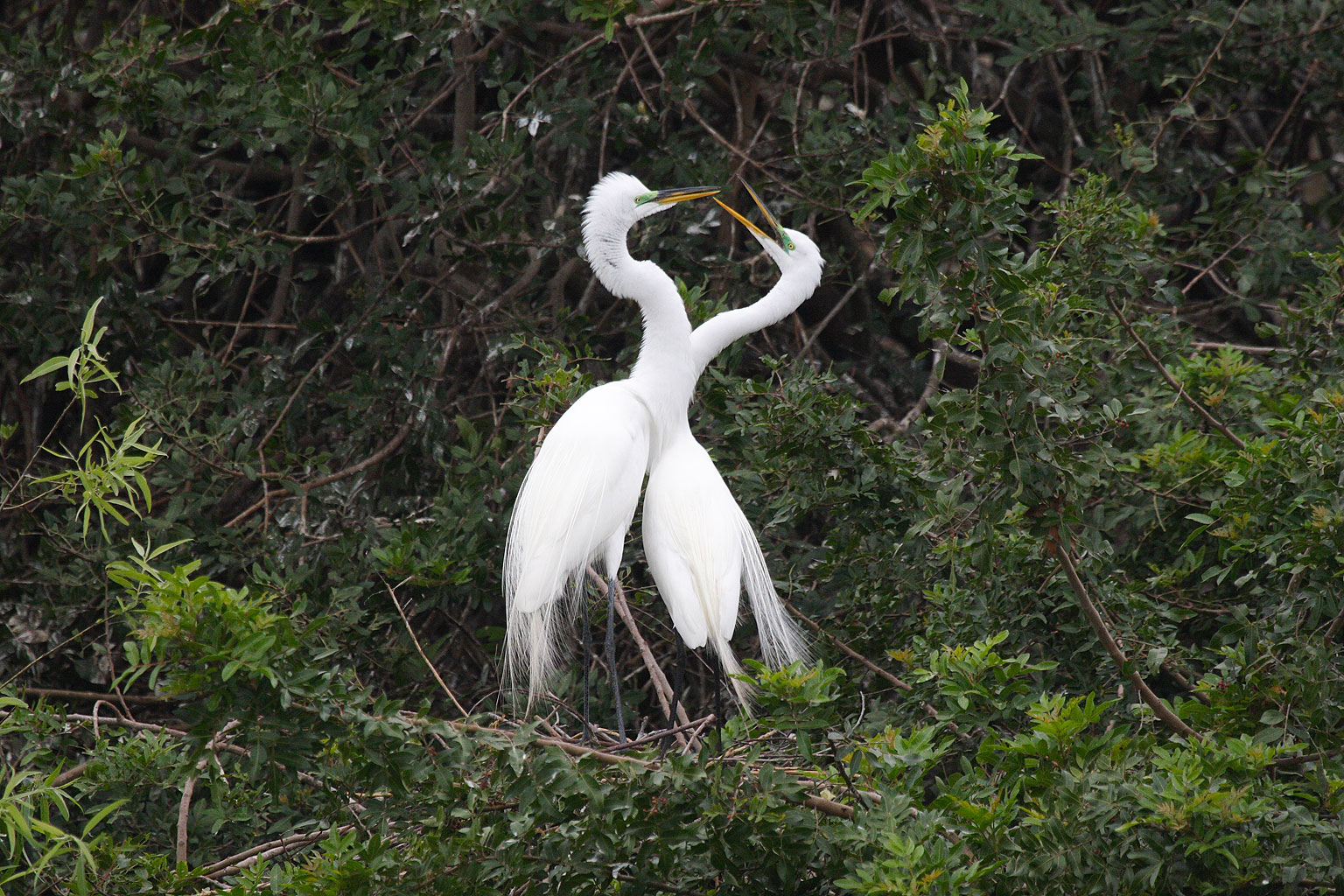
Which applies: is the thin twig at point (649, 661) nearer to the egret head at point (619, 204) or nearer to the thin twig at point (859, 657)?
the thin twig at point (859, 657)

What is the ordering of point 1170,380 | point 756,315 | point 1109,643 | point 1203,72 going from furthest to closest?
1. point 1203,72
2. point 756,315
3. point 1170,380
4. point 1109,643

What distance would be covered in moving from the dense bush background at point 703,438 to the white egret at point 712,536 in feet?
Answer: 0.33

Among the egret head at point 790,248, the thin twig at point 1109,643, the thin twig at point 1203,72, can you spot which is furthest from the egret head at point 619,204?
the thin twig at point 1203,72

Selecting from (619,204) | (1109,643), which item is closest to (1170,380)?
(1109,643)

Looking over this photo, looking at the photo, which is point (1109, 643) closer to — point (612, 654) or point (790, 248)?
point (612, 654)

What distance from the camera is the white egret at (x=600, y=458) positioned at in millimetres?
2326

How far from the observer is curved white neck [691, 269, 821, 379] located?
103 inches

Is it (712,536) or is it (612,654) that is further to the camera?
(612,654)

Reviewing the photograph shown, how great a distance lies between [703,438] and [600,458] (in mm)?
724

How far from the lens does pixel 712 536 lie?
92.6 inches

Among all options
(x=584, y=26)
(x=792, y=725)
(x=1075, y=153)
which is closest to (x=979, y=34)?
(x=1075, y=153)

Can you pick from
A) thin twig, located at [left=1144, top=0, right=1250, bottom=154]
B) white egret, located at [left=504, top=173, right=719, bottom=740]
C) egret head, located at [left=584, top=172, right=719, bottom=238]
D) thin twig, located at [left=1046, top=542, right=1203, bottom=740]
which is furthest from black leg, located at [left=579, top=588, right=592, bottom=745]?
thin twig, located at [left=1144, top=0, right=1250, bottom=154]

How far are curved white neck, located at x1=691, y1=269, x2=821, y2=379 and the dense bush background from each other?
0.13 metres

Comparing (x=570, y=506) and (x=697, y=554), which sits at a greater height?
(x=570, y=506)
